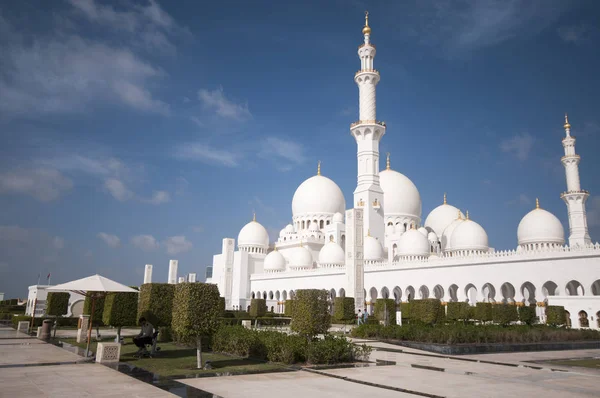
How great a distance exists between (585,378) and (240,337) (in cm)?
796

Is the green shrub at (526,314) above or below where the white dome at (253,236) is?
below

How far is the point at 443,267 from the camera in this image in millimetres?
35969

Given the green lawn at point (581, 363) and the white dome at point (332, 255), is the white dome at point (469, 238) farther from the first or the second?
the green lawn at point (581, 363)

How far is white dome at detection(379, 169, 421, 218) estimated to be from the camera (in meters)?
49.5

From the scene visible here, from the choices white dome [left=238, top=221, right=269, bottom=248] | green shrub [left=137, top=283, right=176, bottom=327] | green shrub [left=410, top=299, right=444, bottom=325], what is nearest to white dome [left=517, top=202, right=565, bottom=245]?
green shrub [left=410, top=299, right=444, bottom=325]

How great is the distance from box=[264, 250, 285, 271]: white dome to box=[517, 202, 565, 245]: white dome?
2468cm

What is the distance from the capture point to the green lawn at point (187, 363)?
985 cm

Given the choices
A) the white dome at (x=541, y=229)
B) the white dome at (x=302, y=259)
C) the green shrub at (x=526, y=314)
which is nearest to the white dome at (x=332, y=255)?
the white dome at (x=302, y=259)

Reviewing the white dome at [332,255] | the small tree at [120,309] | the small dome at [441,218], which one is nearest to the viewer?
the small tree at [120,309]

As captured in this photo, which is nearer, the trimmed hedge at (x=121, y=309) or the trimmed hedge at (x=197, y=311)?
the trimmed hedge at (x=197, y=311)

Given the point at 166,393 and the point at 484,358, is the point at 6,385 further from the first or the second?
the point at 484,358

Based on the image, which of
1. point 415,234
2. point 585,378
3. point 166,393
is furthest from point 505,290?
point 166,393

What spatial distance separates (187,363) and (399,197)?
40.9 metres

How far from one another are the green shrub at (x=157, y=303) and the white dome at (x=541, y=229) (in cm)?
3060
